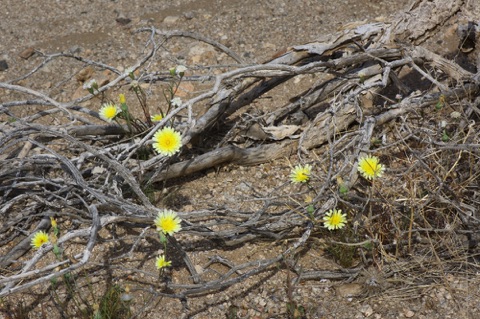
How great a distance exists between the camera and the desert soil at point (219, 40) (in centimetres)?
282

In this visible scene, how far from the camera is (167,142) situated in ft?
9.46

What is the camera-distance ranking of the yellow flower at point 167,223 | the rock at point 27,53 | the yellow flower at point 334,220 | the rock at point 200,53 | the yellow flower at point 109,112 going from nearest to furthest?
the yellow flower at point 167,223, the yellow flower at point 334,220, the yellow flower at point 109,112, the rock at point 200,53, the rock at point 27,53

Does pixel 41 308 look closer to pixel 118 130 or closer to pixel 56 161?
pixel 56 161

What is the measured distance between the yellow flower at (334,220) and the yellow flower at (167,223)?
0.64 m

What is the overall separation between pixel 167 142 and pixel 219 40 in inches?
72.3

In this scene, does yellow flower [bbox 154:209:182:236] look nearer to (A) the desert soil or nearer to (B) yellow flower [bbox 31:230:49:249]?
(A) the desert soil

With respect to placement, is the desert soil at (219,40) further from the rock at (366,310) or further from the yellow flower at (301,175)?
the yellow flower at (301,175)

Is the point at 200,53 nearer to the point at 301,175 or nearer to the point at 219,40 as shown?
the point at 219,40

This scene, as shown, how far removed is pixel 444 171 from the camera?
2895 mm

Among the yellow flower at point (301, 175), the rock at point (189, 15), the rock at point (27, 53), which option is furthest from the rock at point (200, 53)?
the yellow flower at point (301, 175)

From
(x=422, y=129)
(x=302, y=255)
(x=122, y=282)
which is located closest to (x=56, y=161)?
(x=122, y=282)

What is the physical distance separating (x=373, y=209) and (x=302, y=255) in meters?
→ 0.42

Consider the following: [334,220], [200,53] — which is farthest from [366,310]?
[200,53]

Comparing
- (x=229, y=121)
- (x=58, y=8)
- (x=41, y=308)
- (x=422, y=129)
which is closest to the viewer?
(x=41, y=308)
